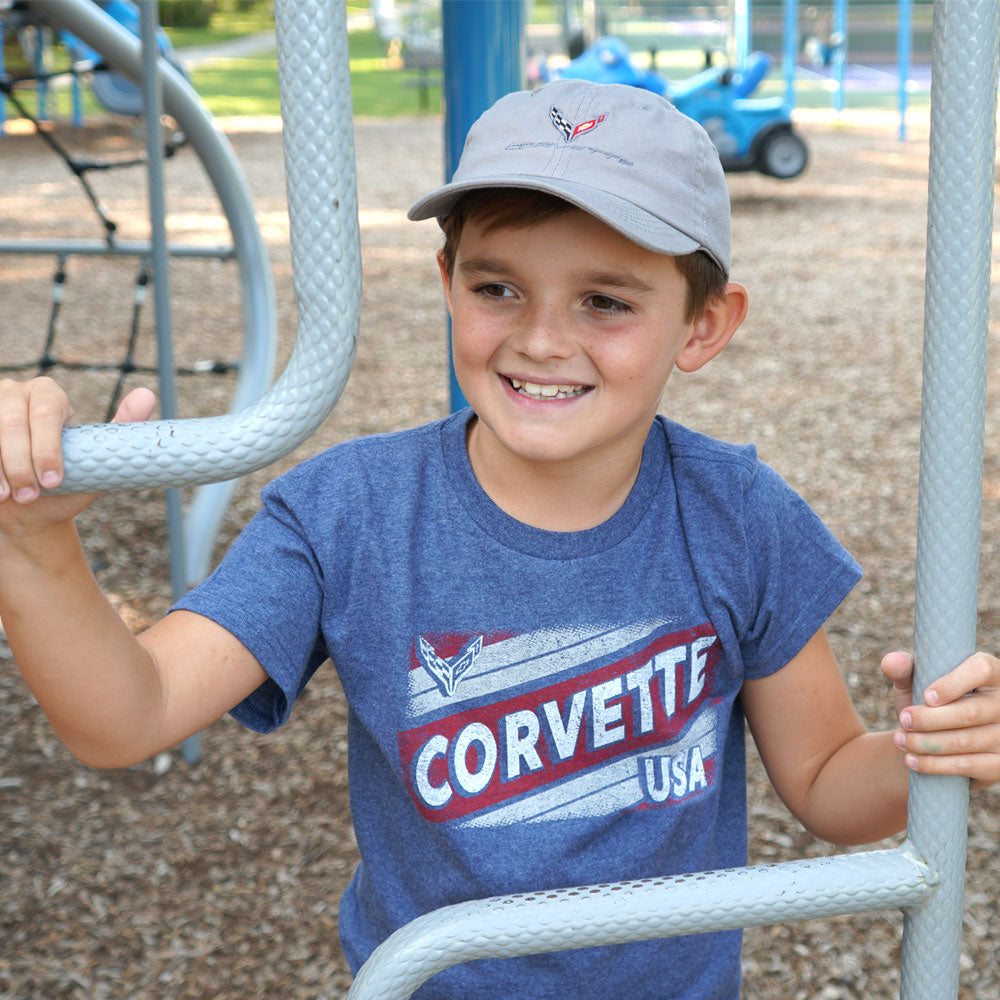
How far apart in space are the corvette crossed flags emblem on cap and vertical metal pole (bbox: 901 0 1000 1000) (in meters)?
0.31

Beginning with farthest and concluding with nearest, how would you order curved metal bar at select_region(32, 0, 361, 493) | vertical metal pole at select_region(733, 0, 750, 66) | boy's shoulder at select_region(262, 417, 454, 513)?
1. vertical metal pole at select_region(733, 0, 750, 66)
2. boy's shoulder at select_region(262, 417, 454, 513)
3. curved metal bar at select_region(32, 0, 361, 493)

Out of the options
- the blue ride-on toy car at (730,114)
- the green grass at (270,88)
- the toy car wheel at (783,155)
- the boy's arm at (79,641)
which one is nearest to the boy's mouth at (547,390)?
the boy's arm at (79,641)

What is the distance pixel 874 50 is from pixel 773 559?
2101 cm

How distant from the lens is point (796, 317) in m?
6.36

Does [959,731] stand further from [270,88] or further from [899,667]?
[270,88]

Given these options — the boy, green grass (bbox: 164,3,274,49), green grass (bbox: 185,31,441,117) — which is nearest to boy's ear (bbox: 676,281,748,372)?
the boy

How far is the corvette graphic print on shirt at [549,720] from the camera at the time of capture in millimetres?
1137

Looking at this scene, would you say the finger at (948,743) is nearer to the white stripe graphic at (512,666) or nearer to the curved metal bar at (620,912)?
the curved metal bar at (620,912)

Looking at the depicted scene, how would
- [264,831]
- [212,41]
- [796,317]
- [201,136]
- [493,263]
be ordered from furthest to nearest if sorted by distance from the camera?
[212,41] < [796,317] < [201,136] < [264,831] < [493,263]

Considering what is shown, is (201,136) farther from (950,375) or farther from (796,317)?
(796,317)

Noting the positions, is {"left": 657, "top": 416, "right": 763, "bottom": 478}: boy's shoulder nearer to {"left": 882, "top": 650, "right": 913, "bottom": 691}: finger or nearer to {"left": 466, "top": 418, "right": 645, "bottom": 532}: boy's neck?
{"left": 466, "top": 418, "right": 645, "bottom": 532}: boy's neck

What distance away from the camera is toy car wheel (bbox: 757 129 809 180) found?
9.04m

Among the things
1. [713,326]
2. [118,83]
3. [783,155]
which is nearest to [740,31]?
[783,155]

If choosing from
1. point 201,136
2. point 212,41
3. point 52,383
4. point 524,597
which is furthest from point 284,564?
point 212,41
